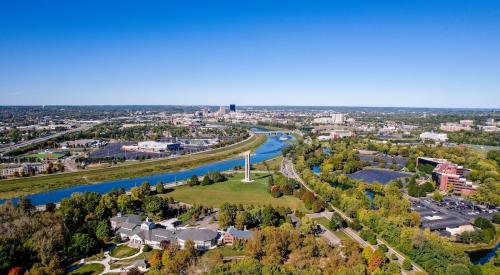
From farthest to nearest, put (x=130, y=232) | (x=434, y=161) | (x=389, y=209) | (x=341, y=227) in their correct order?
(x=434, y=161), (x=389, y=209), (x=341, y=227), (x=130, y=232)

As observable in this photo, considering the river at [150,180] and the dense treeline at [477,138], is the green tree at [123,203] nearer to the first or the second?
the river at [150,180]

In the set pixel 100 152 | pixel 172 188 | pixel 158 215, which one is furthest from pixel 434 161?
pixel 100 152

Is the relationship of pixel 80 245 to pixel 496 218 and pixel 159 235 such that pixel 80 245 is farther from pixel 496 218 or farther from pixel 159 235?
pixel 496 218

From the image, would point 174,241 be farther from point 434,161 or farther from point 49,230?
point 434,161

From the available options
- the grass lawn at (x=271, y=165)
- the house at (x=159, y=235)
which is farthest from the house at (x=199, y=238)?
the grass lawn at (x=271, y=165)

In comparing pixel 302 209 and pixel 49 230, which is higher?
pixel 49 230

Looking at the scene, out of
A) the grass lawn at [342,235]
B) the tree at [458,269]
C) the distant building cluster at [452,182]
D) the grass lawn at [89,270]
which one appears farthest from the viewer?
the distant building cluster at [452,182]
